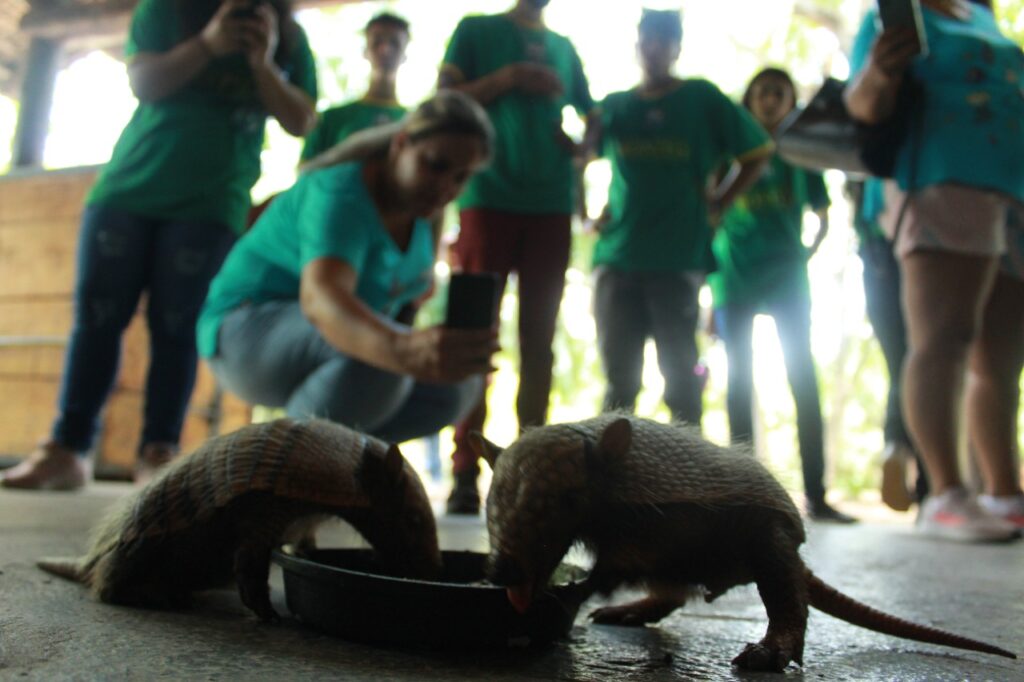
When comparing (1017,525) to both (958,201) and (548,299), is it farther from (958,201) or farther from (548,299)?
(548,299)

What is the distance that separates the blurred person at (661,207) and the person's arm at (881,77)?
2.36ft

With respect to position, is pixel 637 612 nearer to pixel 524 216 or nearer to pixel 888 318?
pixel 524 216

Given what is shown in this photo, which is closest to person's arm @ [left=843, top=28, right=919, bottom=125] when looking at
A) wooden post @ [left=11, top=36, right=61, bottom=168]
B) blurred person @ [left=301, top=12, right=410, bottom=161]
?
blurred person @ [left=301, top=12, right=410, bottom=161]

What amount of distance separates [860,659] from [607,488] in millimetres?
488

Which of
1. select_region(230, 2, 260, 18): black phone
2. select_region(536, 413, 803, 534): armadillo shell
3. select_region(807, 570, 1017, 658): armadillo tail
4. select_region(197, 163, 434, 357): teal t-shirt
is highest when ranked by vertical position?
select_region(230, 2, 260, 18): black phone

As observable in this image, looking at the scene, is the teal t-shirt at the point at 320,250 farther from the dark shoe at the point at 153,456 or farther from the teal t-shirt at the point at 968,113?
the teal t-shirt at the point at 968,113

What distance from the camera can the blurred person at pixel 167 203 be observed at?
2.79 meters

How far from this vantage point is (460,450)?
3150mm

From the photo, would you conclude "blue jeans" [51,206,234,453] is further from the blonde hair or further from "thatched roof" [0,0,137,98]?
"thatched roof" [0,0,137,98]

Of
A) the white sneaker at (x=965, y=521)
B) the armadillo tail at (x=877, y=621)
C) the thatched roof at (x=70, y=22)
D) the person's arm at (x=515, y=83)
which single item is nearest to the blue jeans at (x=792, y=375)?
the white sneaker at (x=965, y=521)

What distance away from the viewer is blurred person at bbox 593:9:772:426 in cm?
334

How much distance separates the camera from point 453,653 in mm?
1104

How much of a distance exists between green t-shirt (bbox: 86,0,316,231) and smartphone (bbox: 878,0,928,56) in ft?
6.75

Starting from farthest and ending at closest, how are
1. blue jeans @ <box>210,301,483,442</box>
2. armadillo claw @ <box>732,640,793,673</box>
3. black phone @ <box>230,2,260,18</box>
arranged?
black phone @ <box>230,2,260,18</box>, blue jeans @ <box>210,301,483,442</box>, armadillo claw @ <box>732,640,793,673</box>
